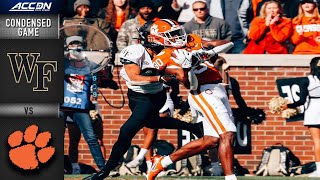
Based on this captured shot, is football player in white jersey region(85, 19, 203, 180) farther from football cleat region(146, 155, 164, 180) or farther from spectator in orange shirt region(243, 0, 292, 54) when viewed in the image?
spectator in orange shirt region(243, 0, 292, 54)

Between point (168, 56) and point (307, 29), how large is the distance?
2238 mm

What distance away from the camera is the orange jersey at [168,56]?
14.1 metres

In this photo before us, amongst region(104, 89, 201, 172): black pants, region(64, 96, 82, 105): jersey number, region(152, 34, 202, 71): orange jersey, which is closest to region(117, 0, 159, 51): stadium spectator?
region(64, 96, 82, 105): jersey number

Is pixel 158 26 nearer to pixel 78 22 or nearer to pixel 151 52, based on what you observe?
pixel 151 52

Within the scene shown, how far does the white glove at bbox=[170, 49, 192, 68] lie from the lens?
13.6 m

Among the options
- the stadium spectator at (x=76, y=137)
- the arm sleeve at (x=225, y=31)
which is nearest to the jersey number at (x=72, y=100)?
the stadium spectator at (x=76, y=137)

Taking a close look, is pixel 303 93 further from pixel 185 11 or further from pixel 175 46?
pixel 175 46

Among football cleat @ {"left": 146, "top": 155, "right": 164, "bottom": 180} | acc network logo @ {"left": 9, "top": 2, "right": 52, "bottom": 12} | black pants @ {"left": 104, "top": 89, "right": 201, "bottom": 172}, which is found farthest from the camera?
black pants @ {"left": 104, "top": 89, "right": 201, "bottom": 172}

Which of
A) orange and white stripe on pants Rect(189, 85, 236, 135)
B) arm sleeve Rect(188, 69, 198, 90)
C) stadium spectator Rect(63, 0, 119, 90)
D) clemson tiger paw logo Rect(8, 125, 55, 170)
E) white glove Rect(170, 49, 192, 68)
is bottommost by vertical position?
clemson tiger paw logo Rect(8, 125, 55, 170)

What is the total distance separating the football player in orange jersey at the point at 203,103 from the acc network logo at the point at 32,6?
7.15 ft

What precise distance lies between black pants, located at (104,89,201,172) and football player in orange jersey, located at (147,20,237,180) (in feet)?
1.50

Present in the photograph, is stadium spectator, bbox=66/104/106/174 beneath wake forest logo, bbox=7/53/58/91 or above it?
beneath

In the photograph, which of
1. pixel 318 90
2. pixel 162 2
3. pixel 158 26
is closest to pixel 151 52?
pixel 158 26

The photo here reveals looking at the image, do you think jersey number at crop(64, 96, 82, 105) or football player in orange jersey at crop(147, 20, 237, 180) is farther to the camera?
jersey number at crop(64, 96, 82, 105)
